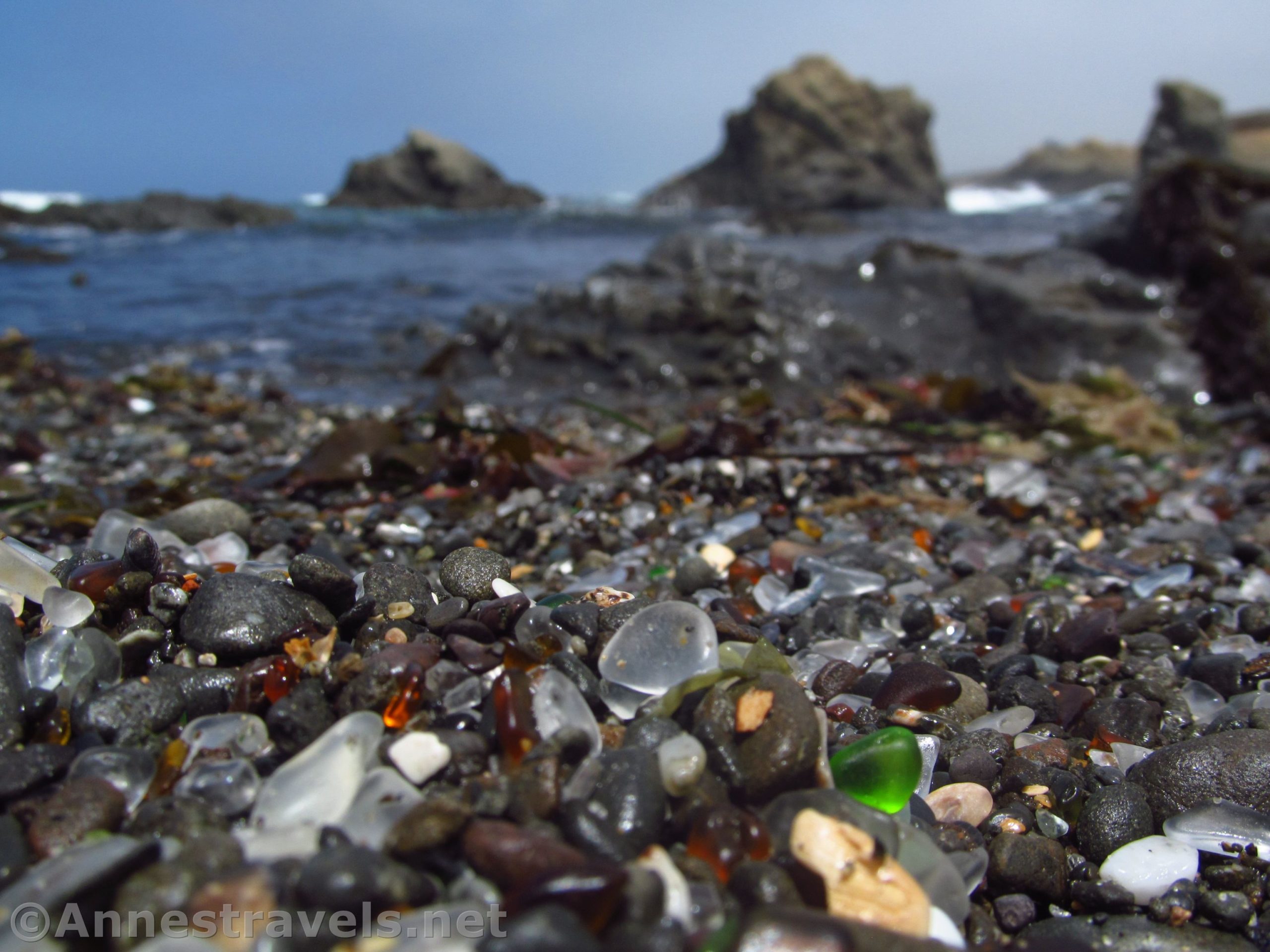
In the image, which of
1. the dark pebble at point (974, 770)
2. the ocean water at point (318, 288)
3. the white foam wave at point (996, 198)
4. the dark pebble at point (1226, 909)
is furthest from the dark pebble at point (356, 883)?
the white foam wave at point (996, 198)

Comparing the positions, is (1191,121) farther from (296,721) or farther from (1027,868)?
(296,721)

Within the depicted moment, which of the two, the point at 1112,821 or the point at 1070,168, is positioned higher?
the point at 1070,168

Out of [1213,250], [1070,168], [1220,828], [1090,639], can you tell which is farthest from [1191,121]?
[1070,168]

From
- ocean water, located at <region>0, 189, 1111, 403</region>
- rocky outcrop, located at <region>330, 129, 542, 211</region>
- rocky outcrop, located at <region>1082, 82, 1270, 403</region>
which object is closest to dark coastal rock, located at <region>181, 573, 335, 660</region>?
ocean water, located at <region>0, 189, 1111, 403</region>

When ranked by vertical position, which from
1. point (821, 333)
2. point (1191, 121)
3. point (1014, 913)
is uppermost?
point (1191, 121)

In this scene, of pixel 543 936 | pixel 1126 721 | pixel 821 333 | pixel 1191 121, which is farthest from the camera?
pixel 1191 121

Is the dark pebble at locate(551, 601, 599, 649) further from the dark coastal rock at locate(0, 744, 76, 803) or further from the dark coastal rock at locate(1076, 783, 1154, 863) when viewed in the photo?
the dark coastal rock at locate(1076, 783, 1154, 863)
